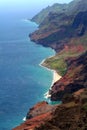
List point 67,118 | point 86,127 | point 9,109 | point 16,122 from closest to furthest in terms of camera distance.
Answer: point 86,127, point 67,118, point 16,122, point 9,109

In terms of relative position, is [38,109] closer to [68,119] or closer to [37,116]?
[37,116]

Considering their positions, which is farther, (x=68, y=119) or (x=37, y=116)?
(x=37, y=116)

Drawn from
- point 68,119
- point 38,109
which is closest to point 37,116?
point 38,109

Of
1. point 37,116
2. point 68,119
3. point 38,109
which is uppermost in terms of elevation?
point 38,109

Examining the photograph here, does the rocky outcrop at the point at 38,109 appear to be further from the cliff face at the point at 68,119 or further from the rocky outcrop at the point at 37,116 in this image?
the cliff face at the point at 68,119

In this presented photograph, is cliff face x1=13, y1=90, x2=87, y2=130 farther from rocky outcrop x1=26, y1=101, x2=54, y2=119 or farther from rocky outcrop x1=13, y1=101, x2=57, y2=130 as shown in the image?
rocky outcrop x1=26, y1=101, x2=54, y2=119

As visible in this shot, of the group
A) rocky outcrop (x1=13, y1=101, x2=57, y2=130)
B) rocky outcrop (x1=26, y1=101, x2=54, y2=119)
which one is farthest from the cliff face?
rocky outcrop (x1=26, y1=101, x2=54, y2=119)

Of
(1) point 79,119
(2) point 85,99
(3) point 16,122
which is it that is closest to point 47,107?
(3) point 16,122

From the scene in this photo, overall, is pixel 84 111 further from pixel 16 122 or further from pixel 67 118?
pixel 16 122

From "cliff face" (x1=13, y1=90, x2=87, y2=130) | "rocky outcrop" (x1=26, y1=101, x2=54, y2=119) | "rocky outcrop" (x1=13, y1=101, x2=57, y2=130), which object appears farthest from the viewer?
"rocky outcrop" (x1=26, y1=101, x2=54, y2=119)

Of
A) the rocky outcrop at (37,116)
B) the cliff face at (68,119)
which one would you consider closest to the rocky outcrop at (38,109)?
the rocky outcrop at (37,116)

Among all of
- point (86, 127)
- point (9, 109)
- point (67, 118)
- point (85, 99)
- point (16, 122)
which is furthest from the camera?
point (9, 109)
